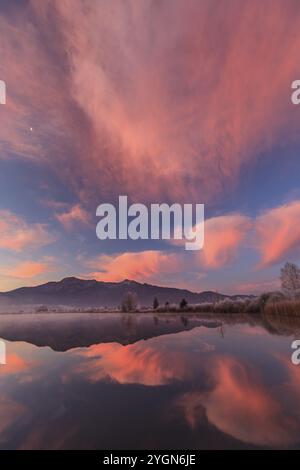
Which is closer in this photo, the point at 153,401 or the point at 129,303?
the point at 153,401

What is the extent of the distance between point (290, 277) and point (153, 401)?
39932mm

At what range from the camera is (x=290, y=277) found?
39.5 meters

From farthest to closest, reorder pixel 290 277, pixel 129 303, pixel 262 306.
→ pixel 129 303 → pixel 290 277 → pixel 262 306

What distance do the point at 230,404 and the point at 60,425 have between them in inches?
123

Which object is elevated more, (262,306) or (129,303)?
(262,306)

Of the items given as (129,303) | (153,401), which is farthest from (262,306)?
(129,303)

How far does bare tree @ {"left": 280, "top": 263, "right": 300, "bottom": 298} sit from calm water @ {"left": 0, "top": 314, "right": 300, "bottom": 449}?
109 ft

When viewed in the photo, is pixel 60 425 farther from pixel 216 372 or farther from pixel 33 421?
pixel 216 372

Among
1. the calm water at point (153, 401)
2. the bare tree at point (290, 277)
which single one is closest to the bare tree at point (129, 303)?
the bare tree at point (290, 277)

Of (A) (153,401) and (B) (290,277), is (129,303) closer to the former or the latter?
(B) (290,277)

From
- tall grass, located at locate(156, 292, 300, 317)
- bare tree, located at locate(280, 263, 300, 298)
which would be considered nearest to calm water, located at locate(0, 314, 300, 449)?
tall grass, located at locate(156, 292, 300, 317)

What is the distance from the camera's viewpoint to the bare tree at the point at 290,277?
127 feet

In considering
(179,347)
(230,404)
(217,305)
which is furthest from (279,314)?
(230,404)
